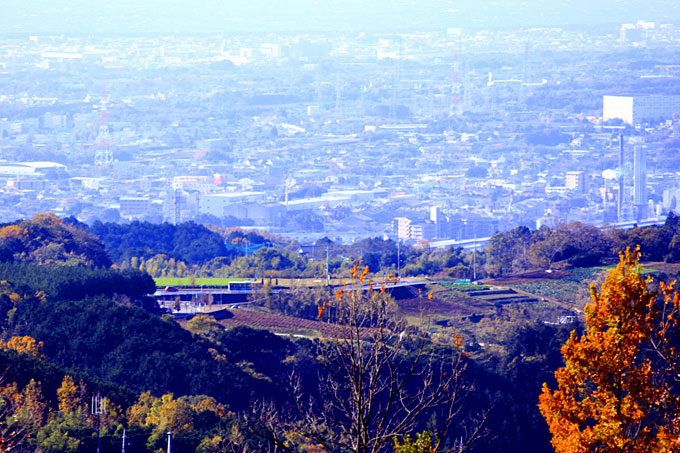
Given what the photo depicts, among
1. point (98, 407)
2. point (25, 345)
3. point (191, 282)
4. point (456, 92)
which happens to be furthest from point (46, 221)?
point (456, 92)

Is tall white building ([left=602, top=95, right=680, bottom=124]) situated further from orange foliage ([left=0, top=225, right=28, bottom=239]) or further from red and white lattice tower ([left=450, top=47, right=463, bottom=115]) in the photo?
orange foliage ([left=0, top=225, right=28, bottom=239])

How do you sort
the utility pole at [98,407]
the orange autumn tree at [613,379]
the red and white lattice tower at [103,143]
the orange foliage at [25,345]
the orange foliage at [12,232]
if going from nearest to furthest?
the orange autumn tree at [613,379] → the utility pole at [98,407] → the orange foliage at [25,345] → the orange foliage at [12,232] → the red and white lattice tower at [103,143]

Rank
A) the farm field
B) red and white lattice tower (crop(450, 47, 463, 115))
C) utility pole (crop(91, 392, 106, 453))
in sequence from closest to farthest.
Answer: utility pole (crop(91, 392, 106, 453))
the farm field
red and white lattice tower (crop(450, 47, 463, 115))

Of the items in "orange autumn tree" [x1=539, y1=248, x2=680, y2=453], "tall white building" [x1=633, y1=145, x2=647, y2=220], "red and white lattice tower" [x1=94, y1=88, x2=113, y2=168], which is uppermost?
"orange autumn tree" [x1=539, y1=248, x2=680, y2=453]

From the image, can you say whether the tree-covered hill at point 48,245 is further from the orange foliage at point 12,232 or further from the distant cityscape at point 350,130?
the distant cityscape at point 350,130

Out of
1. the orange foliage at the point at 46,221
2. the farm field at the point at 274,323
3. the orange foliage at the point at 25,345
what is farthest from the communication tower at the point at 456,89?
the orange foliage at the point at 25,345

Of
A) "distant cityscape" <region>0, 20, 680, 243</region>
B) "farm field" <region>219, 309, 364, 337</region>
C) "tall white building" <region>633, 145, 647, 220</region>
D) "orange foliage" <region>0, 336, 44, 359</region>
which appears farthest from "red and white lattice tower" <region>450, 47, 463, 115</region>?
"orange foliage" <region>0, 336, 44, 359</region>

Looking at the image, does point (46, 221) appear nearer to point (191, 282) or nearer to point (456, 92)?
point (191, 282)
